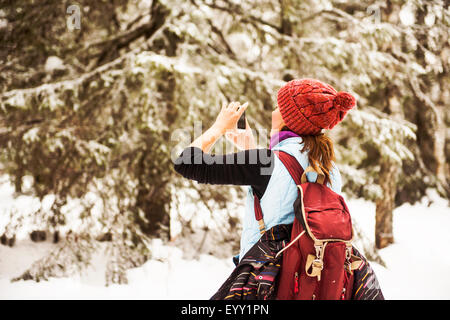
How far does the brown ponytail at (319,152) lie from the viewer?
1.68m

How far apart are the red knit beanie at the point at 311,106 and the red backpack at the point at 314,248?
20 cm

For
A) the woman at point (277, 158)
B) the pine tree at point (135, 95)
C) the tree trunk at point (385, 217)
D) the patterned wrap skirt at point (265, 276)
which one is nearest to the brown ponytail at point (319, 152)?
the woman at point (277, 158)

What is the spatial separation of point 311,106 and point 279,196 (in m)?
0.44

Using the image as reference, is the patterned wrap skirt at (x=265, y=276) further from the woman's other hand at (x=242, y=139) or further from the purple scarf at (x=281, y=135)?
the woman's other hand at (x=242, y=139)

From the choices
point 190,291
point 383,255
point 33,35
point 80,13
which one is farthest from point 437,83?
point 33,35

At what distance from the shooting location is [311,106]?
171cm

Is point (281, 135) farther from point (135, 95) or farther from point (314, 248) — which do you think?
point (135, 95)

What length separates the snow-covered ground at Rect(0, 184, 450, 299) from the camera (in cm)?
Result: 470

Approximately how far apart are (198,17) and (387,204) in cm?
488

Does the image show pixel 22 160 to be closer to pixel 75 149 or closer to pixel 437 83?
pixel 75 149

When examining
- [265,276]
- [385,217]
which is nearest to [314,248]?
[265,276]

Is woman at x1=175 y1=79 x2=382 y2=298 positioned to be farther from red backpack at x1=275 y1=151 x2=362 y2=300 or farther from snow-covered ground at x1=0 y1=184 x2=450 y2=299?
snow-covered ground at x1=0 y1=184 x2=450 y2=299

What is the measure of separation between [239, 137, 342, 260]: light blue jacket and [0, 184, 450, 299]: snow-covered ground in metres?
3.42
